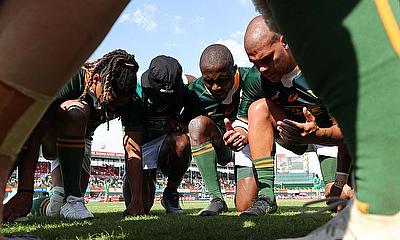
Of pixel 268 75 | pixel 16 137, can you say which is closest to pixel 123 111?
pixel 268 75

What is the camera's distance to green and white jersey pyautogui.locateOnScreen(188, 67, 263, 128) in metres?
2.62

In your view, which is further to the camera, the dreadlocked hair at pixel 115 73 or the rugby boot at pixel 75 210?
the dreadlocked hair at pixel 115 73

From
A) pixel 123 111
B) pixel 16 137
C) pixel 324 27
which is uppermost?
pixel 123 111

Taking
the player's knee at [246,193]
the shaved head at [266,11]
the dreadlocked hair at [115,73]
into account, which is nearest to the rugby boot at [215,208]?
the player's knee at [246,193]

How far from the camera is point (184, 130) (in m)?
2.92

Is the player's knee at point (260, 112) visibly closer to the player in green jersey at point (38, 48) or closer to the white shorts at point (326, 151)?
the white shorts at point (326, 151)

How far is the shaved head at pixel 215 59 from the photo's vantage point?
8.30 feet

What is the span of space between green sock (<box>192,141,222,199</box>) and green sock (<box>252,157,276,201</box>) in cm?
41

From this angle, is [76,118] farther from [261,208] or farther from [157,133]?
[261,208]

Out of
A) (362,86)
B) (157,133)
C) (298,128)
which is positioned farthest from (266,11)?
(157,133)

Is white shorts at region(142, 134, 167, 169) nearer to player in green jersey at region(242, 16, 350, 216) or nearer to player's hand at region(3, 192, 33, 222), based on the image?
player in green jersey at region(242, 16, 350, 216)

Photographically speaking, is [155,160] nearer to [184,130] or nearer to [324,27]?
[184,130]

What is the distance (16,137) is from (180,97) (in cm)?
212

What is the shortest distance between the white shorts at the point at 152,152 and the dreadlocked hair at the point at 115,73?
648 mm
